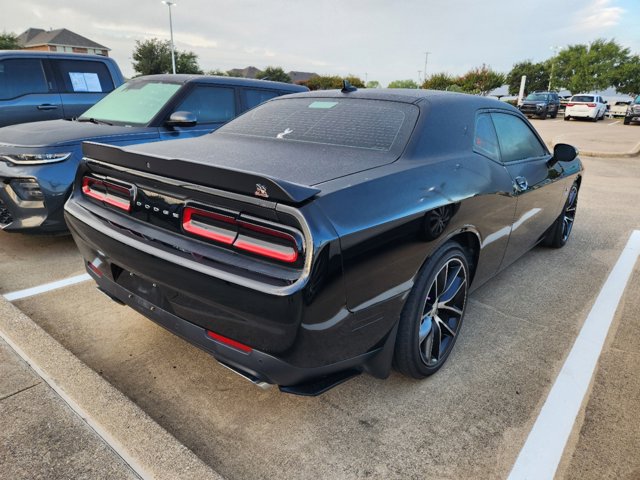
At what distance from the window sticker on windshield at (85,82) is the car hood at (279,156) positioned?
4.81 metres

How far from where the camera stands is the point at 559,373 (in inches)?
101

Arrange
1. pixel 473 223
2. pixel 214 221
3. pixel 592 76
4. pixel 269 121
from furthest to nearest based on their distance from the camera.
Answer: pixel 592 76
pixel 269 121
pixel 473 223
pixel 214 221

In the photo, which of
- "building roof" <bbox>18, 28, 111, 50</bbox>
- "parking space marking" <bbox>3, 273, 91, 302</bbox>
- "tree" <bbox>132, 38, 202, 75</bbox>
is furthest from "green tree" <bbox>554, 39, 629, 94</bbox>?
"building roof" <bbox>18, 28, 111, 50</bbox>

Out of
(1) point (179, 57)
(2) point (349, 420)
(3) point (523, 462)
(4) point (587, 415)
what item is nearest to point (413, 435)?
(2) point (349, 420)

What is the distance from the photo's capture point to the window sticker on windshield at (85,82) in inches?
253

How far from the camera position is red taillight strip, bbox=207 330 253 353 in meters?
1.79

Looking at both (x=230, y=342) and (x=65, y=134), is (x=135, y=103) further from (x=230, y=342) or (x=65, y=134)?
(x=230, y=342)

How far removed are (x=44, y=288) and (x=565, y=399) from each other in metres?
3.60

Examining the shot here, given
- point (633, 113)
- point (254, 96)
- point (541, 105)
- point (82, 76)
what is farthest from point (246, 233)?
point (633, 113)

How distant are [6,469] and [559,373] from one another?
9.05 ft

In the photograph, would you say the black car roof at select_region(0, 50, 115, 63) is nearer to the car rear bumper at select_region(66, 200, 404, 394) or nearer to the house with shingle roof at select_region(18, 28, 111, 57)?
the car rear bumper at select_region(66, 200, 404, 394)

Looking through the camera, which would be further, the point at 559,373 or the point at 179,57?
the point at 179,57

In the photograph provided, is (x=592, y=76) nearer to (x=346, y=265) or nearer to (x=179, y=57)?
(x=179, y=57)

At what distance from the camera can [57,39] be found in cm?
6391
